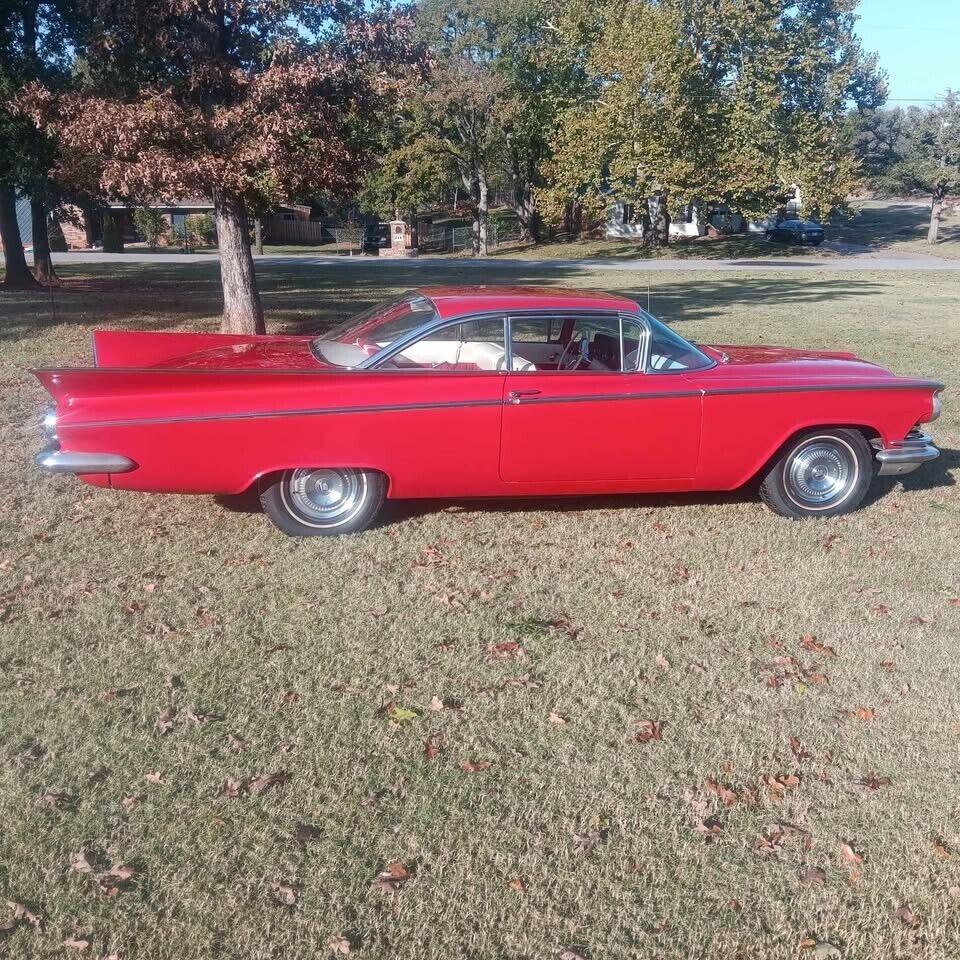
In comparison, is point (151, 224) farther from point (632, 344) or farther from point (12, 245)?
point (632, 344)

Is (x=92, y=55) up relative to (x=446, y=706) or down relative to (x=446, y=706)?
up

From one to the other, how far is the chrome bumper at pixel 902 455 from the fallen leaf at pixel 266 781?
4.29 meters

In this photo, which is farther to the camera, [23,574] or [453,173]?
[453,173]

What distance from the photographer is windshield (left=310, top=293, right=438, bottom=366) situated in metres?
5.76

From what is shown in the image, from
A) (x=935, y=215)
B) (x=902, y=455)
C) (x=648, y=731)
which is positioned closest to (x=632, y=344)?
(x=902, y=455)

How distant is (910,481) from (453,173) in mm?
45811

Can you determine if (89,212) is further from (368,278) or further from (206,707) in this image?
Answer: (206,707)

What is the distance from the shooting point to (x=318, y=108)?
1120 cm

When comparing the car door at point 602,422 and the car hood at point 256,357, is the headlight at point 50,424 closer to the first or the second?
the car hood at point 256,357

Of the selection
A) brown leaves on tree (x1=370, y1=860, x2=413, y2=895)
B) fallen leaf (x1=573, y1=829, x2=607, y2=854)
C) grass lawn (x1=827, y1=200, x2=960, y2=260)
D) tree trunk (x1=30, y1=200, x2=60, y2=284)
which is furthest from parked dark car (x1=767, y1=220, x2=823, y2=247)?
brown leaves on tree (x1=370, y1=860, x2=413, y2=895)

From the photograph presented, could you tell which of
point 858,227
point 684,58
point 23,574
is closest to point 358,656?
point 23,574

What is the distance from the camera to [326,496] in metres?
5.63

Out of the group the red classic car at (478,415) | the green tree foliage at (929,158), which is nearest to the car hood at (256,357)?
the red classic car at (478,415)

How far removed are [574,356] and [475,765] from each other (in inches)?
126
